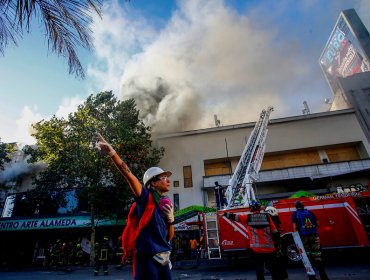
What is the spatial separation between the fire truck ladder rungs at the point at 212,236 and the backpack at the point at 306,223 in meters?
3.60

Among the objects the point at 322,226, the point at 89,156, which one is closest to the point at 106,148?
the point at 322,226

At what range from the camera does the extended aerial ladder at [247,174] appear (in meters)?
9.98

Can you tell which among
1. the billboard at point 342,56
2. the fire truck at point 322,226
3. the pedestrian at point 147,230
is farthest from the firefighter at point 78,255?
the billboard at point 342,56

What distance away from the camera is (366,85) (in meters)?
24.3

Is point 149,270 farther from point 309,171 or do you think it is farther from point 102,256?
point 309,171

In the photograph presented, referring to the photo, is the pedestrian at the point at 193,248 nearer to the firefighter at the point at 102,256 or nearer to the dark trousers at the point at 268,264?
the firefighter at the point at 102,256

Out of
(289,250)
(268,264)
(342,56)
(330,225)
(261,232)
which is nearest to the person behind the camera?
(268,264)

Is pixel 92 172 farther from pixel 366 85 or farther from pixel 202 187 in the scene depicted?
pixel 366 85

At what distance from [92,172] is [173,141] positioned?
9412 millimetres

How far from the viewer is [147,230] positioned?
2.11 meters

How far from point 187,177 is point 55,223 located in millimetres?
11057

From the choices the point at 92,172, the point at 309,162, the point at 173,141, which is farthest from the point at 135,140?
the point at 309,162

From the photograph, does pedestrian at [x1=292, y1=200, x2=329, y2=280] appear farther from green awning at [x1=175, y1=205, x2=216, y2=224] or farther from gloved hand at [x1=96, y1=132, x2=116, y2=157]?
green awning at [x1=175, y1=205, x2=216, y2=224]

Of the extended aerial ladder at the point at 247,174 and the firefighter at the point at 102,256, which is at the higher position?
the extended aerial ladder at the point at 247,174
